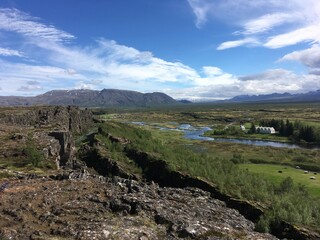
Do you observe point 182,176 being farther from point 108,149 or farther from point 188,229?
point 188,229

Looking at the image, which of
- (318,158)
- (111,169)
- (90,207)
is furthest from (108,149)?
(318,158)

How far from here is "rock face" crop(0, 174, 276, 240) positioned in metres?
27.4

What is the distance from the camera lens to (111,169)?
72.1m

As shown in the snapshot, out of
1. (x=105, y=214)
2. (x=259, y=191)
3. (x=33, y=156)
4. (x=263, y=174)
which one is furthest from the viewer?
(x=263, y=174)

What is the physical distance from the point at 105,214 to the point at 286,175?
81730 mm

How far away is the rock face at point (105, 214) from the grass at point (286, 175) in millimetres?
53289

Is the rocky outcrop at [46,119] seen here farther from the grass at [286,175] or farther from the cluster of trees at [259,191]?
the grass at [286,175]

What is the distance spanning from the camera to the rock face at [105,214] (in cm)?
2739

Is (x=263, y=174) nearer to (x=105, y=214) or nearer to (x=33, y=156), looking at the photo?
(x=33, y=156)

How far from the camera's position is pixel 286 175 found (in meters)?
102

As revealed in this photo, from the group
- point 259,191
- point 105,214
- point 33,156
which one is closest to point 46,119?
point 33,156

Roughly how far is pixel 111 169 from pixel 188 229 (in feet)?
144

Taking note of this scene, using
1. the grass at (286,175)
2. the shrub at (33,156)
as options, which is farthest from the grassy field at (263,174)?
the shrub at (33,156)

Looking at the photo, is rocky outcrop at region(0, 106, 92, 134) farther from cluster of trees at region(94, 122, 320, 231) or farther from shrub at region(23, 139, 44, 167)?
shrub at region(23, 139, 44, 167)
